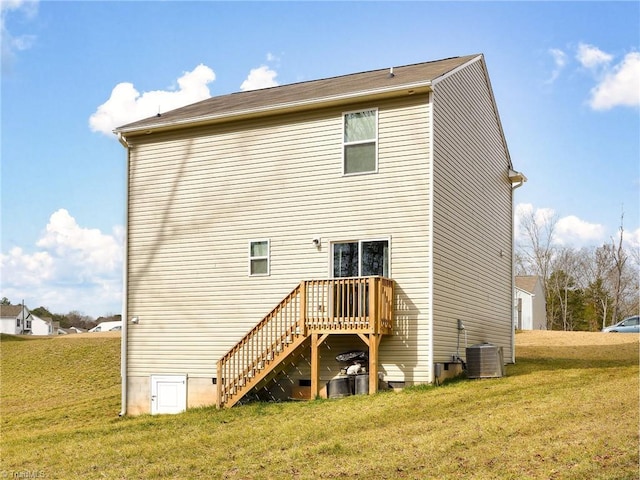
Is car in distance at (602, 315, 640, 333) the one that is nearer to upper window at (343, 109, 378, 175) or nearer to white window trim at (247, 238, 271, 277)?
upper window at (343, 109, 378, 175)

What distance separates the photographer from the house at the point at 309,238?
15.7 metres

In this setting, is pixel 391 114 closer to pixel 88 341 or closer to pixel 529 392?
pixel 529 392

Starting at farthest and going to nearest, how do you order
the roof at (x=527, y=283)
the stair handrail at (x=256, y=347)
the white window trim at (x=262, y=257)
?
the roof at (x=527, y=283) < the white window trim at (x=262, y=257) < the stair handrail at (x=256, y=347)

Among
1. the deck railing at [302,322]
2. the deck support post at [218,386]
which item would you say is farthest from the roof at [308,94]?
the deck support post at [218,386]

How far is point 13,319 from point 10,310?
1220 mm

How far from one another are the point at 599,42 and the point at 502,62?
29.7 ft

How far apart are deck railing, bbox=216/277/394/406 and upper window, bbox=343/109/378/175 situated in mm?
2682

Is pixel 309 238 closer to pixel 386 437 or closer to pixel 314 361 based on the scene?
pixel 314 361

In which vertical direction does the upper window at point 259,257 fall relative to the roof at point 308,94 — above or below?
below

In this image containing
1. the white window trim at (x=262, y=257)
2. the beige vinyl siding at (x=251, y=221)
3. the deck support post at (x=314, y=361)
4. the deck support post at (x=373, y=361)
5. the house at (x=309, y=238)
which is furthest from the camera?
the white window trim at (x=262, y=257)

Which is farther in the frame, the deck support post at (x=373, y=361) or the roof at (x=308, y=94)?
the roof at (x=308, y=94)

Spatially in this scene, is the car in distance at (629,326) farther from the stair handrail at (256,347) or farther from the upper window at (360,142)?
the stair handrail at (256,347)

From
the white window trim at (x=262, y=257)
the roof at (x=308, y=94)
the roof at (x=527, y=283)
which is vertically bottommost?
A: the white window trim at (x=262, y=257)

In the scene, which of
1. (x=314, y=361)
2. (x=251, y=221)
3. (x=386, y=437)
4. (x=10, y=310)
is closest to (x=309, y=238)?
(x=251, y=221)
